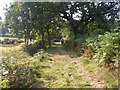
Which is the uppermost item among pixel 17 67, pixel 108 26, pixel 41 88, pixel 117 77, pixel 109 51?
pixel 108 26

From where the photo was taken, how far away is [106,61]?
12.5ft

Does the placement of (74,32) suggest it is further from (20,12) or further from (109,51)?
(109,51)

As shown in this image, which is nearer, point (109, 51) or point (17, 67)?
point (17, 67)

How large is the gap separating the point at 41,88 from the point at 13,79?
2.45ft

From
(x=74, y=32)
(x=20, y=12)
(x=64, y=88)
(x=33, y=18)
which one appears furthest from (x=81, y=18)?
(x=64, y=88)

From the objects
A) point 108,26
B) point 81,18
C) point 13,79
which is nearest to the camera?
point 13,79

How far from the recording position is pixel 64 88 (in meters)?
2.86

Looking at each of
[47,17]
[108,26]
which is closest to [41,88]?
[47,17]

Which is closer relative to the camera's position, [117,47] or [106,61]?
[117,47]

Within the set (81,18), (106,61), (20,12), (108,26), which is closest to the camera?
(106,61)

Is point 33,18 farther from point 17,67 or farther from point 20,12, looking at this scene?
point 17,67

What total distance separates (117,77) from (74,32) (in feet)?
45.0

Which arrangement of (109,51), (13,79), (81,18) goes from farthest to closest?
(81,18) → (109,51) → (13,79)

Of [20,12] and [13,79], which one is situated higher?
[20,12]
